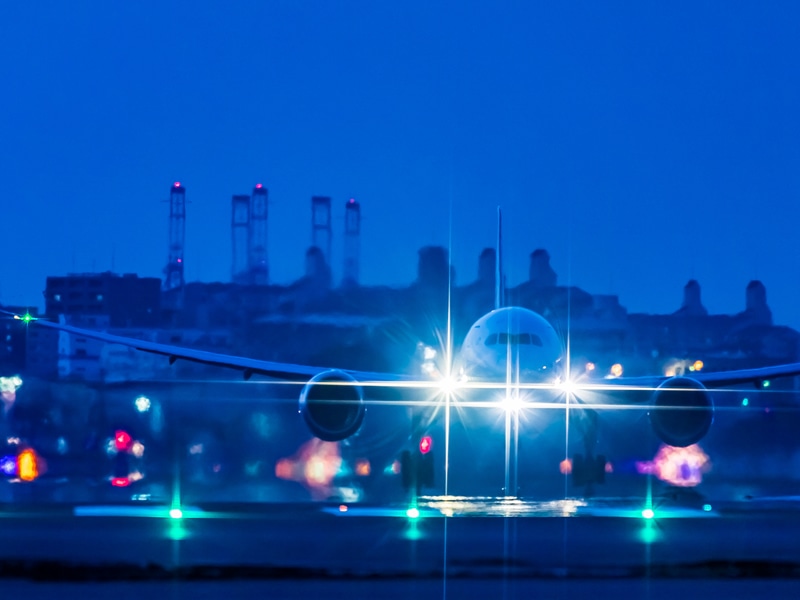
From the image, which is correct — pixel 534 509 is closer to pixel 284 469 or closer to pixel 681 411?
pixel 681 411

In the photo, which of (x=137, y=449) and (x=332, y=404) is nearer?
(x=332, y=404)

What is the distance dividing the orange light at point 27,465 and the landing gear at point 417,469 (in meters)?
7.04

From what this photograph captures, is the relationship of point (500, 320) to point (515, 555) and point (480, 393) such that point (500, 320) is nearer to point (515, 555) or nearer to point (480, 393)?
point (480, 393)

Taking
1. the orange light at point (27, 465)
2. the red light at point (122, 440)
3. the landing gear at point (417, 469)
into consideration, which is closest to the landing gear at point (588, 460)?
the landing gear at point (417, 469)

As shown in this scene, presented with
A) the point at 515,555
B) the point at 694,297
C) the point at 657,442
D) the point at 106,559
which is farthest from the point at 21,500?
the point at 694,297

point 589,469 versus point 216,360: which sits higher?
point 216,360

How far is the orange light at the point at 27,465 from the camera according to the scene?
25.8m

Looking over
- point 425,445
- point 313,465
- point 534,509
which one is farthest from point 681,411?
point 534,509

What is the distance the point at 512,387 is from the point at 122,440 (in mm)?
8669

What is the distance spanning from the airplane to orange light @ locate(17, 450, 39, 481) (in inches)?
113

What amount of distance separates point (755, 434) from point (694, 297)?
11804 mm

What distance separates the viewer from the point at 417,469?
85.1 ft

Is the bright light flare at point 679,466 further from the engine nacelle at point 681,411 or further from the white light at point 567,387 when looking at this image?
the white light at point 567,387

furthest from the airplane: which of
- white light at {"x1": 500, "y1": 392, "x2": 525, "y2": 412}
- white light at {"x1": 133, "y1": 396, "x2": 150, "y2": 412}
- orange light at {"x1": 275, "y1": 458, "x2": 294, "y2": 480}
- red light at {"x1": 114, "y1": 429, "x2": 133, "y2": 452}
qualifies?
red light at {"x1": 114, "y1": 429, "x2": 133, "y2": 452}
